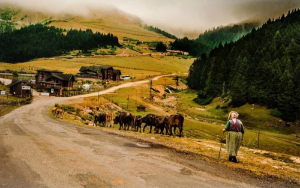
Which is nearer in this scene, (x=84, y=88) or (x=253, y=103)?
(x=253, y=103)

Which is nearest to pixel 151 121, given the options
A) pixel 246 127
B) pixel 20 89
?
pixel 246 127

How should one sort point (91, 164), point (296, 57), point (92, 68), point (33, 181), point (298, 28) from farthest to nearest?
point (92, 68) → point (298, 28) → point (296, 57) → point (91, 164) → point (33, 181)

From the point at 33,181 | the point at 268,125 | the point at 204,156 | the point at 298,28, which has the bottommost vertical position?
the point at 268,125

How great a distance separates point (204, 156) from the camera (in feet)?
51.2

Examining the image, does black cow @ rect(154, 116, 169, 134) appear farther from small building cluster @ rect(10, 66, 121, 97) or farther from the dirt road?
small building cluster @ rect(10, 66, 121, 97)

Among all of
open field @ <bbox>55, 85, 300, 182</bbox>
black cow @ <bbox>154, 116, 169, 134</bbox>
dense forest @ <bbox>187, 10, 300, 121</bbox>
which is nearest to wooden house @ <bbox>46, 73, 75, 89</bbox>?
open field @ <bbox>55, 85, 300, 182</bbox>

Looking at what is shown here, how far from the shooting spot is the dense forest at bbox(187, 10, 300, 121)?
77938 mm

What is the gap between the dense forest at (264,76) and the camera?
77.9m

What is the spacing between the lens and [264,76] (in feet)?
300

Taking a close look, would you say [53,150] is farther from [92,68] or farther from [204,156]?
[92,68]

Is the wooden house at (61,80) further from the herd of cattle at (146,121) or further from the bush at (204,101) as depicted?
the herd of cattle at (146,121)

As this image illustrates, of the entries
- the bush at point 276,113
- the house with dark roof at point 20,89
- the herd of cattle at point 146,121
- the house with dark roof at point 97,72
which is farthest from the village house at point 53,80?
the bush at point 276,113

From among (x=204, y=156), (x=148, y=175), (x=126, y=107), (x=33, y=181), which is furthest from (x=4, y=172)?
(x=126, y=107)

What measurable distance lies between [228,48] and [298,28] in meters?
36.9
